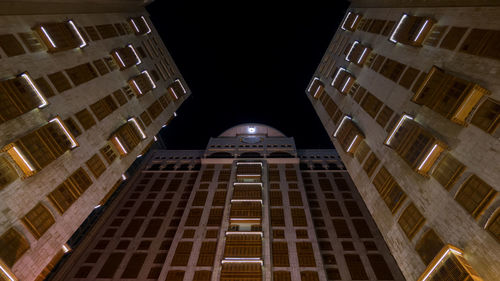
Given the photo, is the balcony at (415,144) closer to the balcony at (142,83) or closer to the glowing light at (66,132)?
the glowing light at (66,132)

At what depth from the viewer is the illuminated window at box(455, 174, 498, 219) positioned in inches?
437

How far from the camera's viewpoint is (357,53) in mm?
27297

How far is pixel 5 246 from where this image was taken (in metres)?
12.6

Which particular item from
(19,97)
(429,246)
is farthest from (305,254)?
(19,97)

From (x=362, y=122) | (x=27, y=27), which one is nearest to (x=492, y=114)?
(x=362, y=122)

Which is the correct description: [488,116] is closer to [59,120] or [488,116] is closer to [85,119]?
[59,120]

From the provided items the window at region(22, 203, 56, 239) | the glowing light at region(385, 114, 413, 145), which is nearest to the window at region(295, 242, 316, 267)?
the glowing light at region(385, 114, 413, 145)

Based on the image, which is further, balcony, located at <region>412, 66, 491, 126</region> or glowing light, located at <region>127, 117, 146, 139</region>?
glowing light, located at <region>127, 117, 146, 139</region>

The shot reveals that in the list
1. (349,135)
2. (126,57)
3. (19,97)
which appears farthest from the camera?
(126,57)

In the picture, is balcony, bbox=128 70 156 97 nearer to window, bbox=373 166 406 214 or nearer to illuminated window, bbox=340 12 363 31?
window, bbox=373 166 406 214

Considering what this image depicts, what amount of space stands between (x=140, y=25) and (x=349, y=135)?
104 feet

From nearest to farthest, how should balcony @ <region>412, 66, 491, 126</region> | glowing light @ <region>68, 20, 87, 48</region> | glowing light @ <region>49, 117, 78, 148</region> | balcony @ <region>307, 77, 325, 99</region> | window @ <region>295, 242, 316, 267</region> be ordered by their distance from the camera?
balcony @ <region>412, 66, 491, 126</region>, glowing light @ <region>49, 117, 78, 148</region>, glowing light @ <region>68, 20, 87, 48</region>, window @ <region>295, 242, 316, 267</region>, balcony @ <region>307, 77, 325, 99</region>

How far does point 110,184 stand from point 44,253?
7554 mm

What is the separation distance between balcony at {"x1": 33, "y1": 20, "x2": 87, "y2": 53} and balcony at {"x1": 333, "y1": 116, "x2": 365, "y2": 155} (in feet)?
88.8
